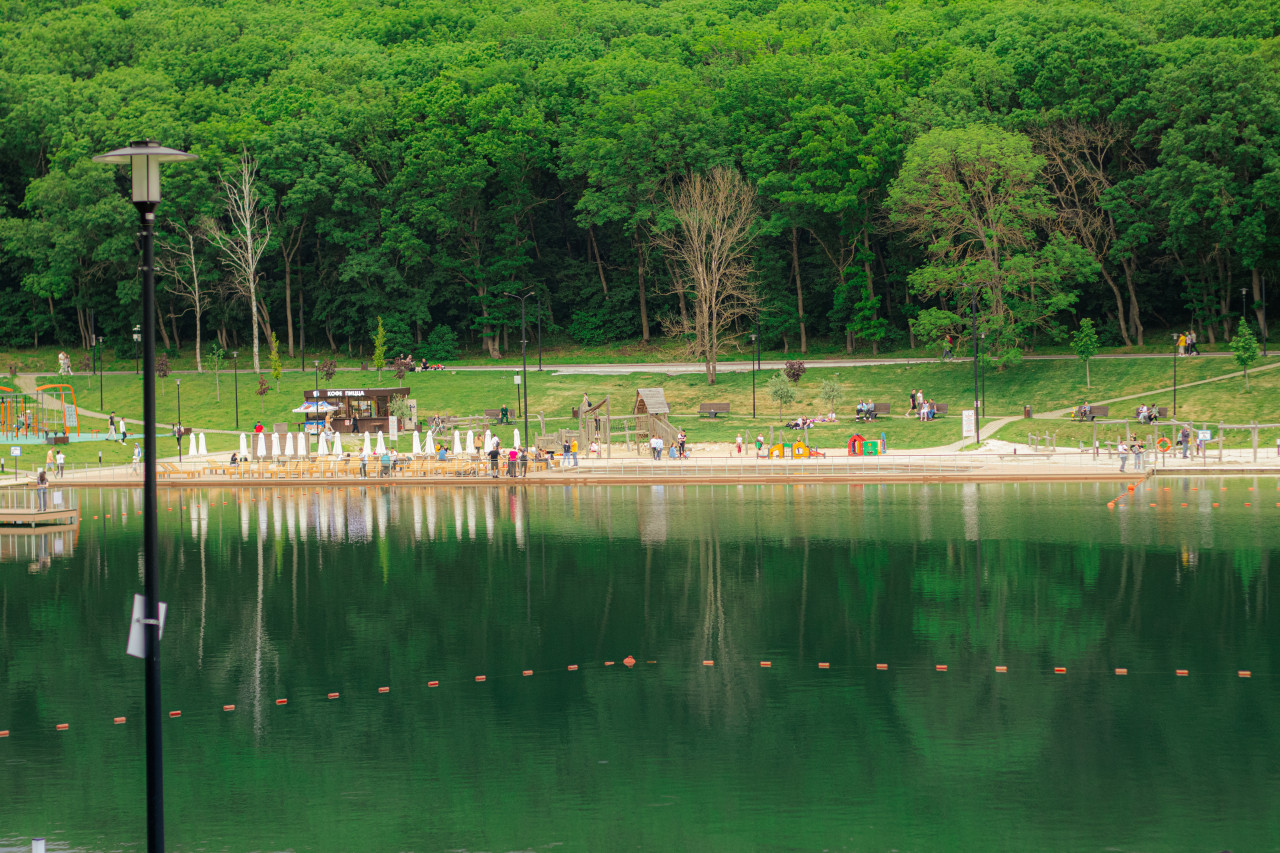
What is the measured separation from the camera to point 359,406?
211 feet

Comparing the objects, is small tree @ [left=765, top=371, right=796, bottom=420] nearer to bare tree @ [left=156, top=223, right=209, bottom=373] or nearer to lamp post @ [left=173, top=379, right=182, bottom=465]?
lamp post @ [left=173, top=379, right=182, bottom=465]

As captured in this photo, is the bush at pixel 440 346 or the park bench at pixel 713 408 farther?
the bush at pixel 440 346

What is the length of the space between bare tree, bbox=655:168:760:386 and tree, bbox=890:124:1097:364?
33.5ft

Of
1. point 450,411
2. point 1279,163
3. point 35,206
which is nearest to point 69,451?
point 450,411

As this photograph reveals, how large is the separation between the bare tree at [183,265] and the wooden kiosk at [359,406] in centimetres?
2147

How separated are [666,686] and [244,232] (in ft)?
231

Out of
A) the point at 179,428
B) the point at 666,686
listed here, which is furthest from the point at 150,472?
the point at 179,428

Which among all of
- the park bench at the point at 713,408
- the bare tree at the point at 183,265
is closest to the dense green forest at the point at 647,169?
the bare tree at the point at 183,265

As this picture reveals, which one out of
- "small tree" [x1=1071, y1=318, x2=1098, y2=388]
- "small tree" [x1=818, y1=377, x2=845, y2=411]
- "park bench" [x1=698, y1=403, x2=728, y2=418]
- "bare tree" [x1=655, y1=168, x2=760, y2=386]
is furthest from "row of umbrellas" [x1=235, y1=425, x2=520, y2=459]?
"small tree" [x1=1071, y1=318, x2=1098, y2=388]

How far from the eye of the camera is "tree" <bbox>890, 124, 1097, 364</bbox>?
6612 centimetres

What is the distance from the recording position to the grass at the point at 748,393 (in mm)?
57719

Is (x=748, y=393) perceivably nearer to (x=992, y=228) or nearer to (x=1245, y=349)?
(x=992, y=228)

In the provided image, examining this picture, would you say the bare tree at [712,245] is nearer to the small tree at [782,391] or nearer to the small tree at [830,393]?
the small tree at [782,391]

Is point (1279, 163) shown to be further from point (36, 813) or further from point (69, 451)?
point (36, 813)
